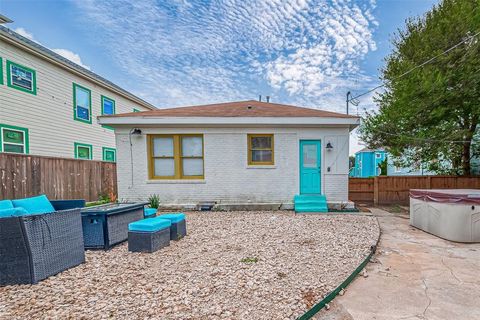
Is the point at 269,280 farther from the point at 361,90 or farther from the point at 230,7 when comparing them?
the point at 361,90

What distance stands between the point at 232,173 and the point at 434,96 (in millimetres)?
6675

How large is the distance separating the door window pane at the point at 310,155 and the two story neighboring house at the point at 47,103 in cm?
1007

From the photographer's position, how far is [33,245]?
2691 mm

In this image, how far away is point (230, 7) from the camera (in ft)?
26.7

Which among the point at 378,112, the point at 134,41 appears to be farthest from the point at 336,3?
the point at 134,41

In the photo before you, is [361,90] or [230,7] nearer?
[230,7]

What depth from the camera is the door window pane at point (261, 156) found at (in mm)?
7754

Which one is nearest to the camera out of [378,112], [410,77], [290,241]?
[290,241]

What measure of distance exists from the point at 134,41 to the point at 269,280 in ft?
34.3

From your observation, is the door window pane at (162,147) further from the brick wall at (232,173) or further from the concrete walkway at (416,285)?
the concrete walkway at (416,285)

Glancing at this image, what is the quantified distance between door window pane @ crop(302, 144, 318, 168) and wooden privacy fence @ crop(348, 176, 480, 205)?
9.37 ft

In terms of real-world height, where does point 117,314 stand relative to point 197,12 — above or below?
below

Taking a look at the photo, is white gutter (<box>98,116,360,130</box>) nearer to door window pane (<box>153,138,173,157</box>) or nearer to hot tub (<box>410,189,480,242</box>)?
door window pane (<box>153,138,173,157</box>)

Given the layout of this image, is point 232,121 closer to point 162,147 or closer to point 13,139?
point 162,147
